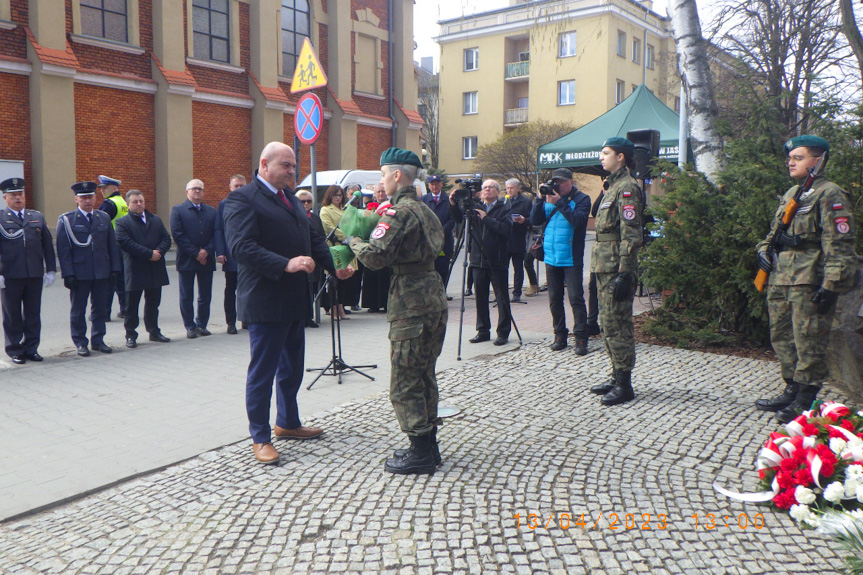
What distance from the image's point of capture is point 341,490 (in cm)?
414

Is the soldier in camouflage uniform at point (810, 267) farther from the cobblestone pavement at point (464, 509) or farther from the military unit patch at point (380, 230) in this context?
the military unit patch at point (380, 230)

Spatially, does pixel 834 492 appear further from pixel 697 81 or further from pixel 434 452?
pixel 697 81

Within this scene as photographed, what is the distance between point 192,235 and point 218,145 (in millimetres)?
12966

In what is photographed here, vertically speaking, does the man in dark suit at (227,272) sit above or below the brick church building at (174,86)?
below

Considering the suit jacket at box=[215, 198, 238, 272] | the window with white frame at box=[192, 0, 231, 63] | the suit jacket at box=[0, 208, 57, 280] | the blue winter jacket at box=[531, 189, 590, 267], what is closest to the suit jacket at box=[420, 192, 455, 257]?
the blue winter jacket at box=[531, 189, 590, 267]

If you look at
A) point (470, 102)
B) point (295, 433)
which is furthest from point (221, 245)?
point (470, 102)

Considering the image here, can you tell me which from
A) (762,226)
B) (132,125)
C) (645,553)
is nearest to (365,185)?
(132,125)

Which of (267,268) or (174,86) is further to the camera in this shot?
(174,86)

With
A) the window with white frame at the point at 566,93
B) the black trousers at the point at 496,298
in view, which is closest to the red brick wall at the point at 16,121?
the black trousers at the point at 496,298

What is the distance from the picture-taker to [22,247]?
7688 mm

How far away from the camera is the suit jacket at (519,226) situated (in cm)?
914

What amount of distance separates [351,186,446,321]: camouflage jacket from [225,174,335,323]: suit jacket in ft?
1.77

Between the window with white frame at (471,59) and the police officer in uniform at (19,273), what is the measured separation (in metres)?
42.2

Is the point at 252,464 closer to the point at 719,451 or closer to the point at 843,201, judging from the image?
the point at 719,451
